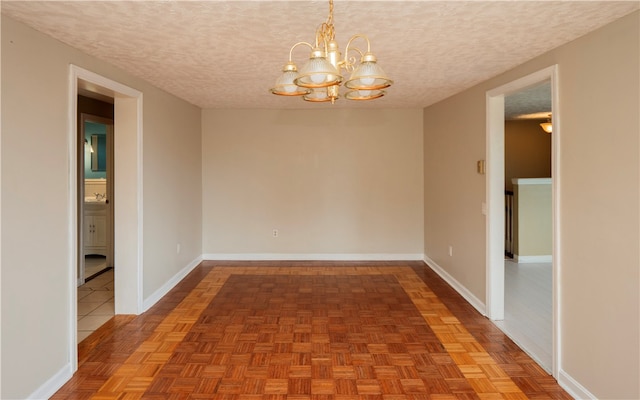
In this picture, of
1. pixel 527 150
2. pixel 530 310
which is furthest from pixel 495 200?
pixel 527 150

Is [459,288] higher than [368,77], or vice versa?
[368,77]

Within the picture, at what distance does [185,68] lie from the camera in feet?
11.4

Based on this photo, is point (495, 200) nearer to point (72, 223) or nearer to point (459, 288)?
point (459, 288)

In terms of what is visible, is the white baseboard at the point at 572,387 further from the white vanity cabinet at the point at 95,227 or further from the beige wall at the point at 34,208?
the white vanity cabinet at the point at 95,227

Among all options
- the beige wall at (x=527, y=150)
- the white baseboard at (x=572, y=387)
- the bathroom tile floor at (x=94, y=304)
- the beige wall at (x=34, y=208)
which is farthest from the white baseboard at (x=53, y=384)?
the beige wall at (x=527, y=150)

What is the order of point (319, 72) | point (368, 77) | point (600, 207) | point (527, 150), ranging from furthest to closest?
point (527, 150) < point (600, 207) < point (368, 77) < point (319, 72)

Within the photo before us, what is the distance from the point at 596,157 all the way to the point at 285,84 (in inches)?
72.0

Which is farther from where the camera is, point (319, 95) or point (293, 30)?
point (293, 30)

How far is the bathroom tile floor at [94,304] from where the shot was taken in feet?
12.0

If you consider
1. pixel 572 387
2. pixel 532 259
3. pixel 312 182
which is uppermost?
pixel 312 182

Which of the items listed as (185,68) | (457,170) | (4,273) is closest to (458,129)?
(457,170)

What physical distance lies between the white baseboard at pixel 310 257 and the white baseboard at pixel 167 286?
1.55ft

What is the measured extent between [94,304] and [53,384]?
1822 millimetres

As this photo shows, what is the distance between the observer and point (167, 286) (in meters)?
4.64
